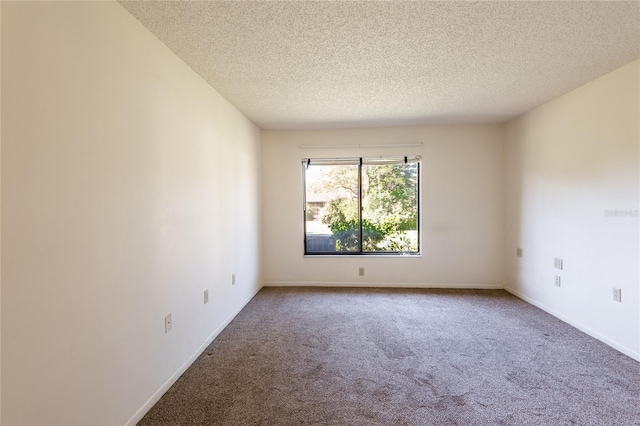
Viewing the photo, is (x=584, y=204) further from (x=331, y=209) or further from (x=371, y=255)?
(x=331, y=209)

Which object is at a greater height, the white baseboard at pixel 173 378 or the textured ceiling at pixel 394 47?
the textured ceiling at pixel 394 47

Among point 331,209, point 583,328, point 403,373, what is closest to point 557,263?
point 583,328

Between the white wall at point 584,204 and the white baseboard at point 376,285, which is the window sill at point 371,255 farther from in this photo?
the white wall at point 584,204

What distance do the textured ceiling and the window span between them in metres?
1.32

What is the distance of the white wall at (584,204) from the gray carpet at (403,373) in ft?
0.91

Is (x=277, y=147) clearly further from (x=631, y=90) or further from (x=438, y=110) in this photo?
(x=631, y=90)

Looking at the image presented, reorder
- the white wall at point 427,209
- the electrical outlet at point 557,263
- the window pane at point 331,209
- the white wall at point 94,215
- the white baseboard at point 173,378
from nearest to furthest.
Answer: the white wall at point 94,215 < the white baseboard at point 173,378 < the electrical outlet at point 557,263 < the white wall at point 427,209 < the window pane at point 331,209

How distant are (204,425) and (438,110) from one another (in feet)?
12.4

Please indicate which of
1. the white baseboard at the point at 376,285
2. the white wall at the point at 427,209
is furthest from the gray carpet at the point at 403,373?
the white wall at the point at 427,209

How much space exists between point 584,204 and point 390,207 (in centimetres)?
224

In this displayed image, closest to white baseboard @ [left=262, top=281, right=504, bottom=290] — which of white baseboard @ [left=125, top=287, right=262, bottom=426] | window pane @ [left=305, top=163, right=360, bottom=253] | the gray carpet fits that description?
window pane @ [left=305, top=163, right=360, bottom=253]

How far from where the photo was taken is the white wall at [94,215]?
1.11 metres

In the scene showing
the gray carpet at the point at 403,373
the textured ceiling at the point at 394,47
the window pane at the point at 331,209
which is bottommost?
the gray carpet at the point at 403,373

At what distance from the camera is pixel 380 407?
1.83m
